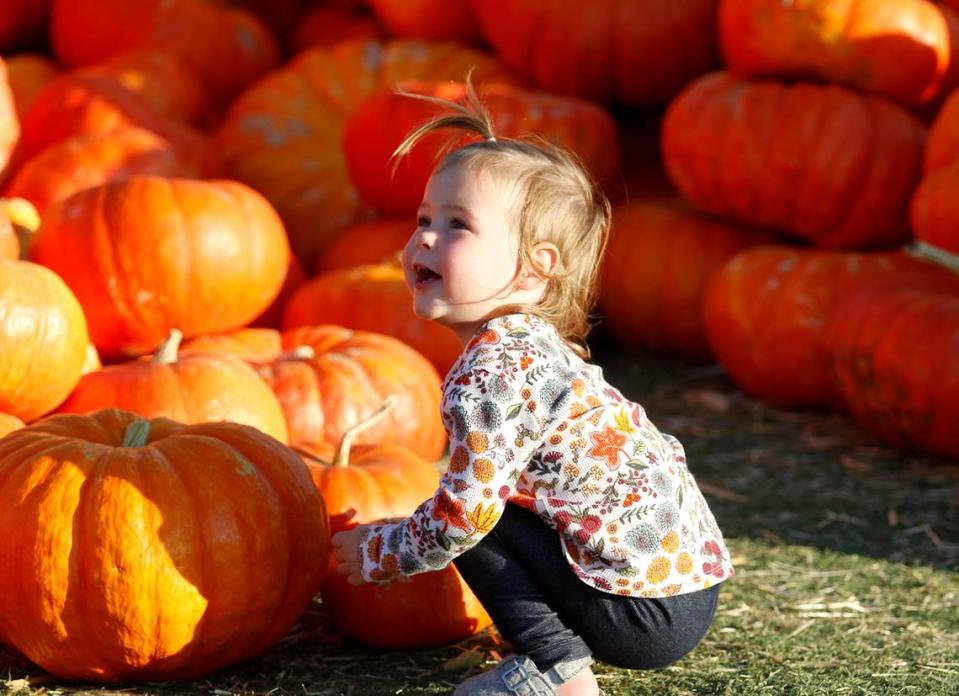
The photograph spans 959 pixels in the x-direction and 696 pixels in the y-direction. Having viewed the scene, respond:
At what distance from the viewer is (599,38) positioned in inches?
209

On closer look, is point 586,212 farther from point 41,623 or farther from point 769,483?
point 769,483

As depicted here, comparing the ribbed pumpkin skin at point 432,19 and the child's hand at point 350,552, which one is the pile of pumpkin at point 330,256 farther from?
the child's hand at point 350,552

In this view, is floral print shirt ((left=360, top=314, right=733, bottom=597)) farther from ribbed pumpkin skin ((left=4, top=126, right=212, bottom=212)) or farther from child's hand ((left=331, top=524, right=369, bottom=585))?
ribbed pumpkin skin ((left=4, top=126, right=212, bottom=212))

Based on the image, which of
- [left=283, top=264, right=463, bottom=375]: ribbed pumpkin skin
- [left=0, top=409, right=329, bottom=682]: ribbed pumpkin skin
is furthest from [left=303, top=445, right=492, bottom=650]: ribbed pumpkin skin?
[left=283, top=264, right=463, bottom=375]: ribbed pumpkin skin

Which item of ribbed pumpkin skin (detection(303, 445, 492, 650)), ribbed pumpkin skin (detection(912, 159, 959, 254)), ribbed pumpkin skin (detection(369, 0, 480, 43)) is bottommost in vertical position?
ribbed pumpkin skin (detection(303, 445, 492, 650))

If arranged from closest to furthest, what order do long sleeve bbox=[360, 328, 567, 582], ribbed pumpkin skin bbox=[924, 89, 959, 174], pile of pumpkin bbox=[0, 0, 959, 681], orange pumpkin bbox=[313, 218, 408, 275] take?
long sleeve bbox=[360, 328, 567, 582] < pile of pumpkin bbox=[0, 0, 959, 681] < ribbed pumpkin skin bbox=[924, 89, 959, 174] < orange pumpkin bbox=[313, 218, 408, 275]

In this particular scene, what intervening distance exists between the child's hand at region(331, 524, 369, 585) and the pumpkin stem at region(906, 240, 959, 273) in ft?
9.05

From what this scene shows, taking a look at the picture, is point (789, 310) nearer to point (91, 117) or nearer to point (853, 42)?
point (853, 42)

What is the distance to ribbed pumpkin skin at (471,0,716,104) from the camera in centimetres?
528

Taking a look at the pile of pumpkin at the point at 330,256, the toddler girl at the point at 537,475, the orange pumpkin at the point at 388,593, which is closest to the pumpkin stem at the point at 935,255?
the pile of pumpkin at the point at 330,256

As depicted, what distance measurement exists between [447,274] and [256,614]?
0.72 m

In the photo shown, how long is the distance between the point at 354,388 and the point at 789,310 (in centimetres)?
189

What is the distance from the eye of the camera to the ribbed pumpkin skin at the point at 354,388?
11.4 feet

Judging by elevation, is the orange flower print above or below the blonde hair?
below
